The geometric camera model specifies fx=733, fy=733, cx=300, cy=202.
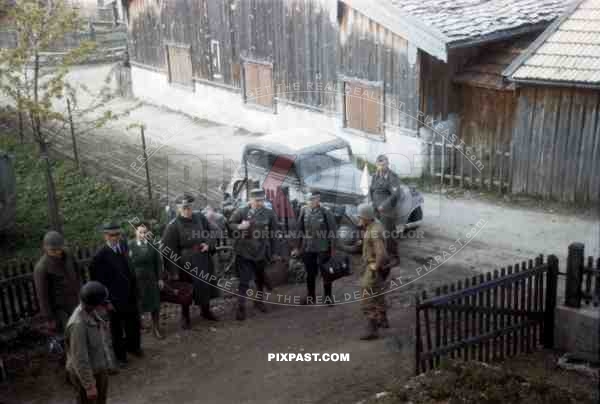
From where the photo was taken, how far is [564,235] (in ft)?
42.3

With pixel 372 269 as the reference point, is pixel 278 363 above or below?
below

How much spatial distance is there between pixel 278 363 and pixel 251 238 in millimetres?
1836

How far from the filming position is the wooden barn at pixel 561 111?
545 inches

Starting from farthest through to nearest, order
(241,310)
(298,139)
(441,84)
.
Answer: (441,84), (298,139), (241,310)

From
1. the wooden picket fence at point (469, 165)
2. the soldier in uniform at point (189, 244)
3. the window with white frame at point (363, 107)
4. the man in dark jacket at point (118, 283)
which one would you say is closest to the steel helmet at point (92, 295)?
the man in dark jacket at point (118, 283)

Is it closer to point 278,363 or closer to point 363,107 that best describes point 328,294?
point 278,363

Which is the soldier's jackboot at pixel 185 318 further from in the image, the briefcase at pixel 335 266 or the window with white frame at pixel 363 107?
the window with white frame at pixel 363 107

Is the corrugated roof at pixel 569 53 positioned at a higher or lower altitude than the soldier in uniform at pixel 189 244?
higher

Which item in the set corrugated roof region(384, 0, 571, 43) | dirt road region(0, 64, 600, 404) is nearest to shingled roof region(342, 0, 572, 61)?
corrugated roof region(384, 0, 571, 43)

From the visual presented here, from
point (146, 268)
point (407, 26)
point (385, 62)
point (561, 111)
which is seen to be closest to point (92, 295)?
point (146, 268)

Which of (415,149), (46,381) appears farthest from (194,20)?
(46,381)

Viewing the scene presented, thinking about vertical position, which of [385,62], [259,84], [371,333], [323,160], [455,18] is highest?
[455,18]

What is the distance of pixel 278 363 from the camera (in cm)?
862

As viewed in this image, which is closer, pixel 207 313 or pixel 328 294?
pixel 207 313
